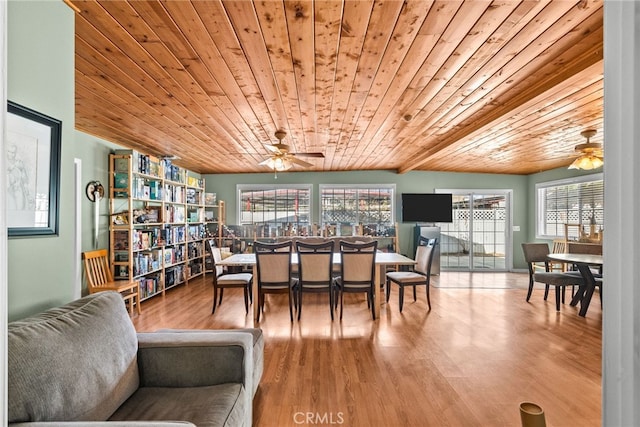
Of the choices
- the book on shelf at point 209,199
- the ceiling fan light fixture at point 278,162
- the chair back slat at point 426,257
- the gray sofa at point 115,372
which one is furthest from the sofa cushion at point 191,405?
the book on shelf at point 209,199

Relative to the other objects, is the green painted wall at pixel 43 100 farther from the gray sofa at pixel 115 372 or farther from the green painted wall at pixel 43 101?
the gray sofa at pixel 115 372

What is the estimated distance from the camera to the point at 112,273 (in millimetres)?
4441

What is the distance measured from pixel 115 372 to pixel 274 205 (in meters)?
6.24

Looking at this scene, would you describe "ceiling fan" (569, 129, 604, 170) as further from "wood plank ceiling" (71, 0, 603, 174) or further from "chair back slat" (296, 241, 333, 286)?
"chair back slat" (296, 241, 333, 286)

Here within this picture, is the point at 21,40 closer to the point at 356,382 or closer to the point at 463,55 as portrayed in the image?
the point at 463,55

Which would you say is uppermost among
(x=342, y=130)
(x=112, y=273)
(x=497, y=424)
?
(x=342, y=130)

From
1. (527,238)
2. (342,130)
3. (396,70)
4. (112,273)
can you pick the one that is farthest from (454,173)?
(112,273)

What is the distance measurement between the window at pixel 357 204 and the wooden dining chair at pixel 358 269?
11.8 feet

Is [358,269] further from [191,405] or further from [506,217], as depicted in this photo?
[506,217]

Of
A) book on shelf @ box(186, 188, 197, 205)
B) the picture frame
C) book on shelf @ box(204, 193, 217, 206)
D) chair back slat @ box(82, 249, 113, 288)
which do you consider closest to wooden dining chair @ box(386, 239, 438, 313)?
the picture frame

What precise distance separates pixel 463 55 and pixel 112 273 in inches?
188

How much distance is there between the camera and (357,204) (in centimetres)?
755

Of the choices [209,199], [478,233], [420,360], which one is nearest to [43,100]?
[420,360]

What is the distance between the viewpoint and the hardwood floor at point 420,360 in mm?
2094
